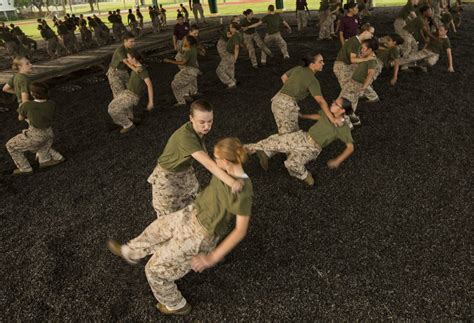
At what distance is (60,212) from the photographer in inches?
212

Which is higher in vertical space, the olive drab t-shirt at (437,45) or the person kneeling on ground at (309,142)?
the olive drab t-shirt at (437,45)

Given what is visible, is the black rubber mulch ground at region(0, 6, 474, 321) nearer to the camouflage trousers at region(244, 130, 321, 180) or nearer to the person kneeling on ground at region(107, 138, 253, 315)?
the camouflage trousers at region(244, 130, 321, 180)

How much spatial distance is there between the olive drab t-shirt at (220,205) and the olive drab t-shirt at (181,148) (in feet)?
1.99

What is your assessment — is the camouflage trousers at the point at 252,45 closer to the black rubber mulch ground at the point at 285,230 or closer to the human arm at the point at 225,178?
the black rubber mulch ground at the point at 285,230

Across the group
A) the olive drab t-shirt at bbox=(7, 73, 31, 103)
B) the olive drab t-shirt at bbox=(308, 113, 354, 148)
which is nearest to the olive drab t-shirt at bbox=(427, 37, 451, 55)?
the olive drab t-shirt at bbox=(308, 113, 354, 148)

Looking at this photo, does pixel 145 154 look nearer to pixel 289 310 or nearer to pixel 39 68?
pixel 289 310

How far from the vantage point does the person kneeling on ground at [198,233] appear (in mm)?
2809

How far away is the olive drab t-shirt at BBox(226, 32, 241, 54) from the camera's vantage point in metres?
10.2

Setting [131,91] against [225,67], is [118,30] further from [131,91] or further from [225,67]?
[131,91]

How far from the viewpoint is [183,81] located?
932 cm

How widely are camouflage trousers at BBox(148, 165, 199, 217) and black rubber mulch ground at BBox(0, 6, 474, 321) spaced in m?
0.86

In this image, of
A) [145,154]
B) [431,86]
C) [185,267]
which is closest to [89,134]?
[145,154]

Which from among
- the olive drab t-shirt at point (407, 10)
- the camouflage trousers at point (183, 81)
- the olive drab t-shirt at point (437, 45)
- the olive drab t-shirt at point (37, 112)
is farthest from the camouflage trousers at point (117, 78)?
the olive drab t-shirt at point (407, 10)

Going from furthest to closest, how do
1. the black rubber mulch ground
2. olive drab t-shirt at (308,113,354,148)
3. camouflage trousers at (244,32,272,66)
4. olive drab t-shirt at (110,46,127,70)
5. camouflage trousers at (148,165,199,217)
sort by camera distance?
camouflage trousers at (244,32,272,66) < olive drab t-shirt at (110,46,127,70) < olive drab t-shirt at (308,113,354,148) < camouflage trousers at (148,165,199,217) < the black rubber mulch ground
